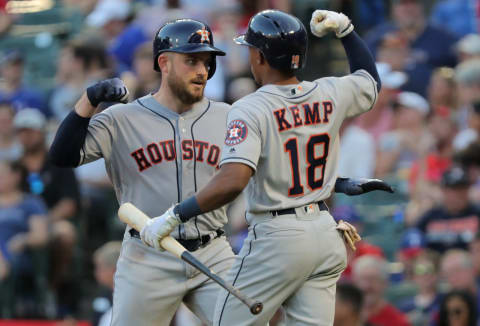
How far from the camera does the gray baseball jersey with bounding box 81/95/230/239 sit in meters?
5.82

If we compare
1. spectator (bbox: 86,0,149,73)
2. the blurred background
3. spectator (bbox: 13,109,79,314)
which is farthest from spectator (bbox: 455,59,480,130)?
spectator (bbox: 13,109,79,314)

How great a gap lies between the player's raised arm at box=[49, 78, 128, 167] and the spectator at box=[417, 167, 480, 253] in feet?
11.8

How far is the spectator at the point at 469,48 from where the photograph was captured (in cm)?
978

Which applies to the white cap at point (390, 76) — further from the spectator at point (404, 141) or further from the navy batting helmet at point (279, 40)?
the navy batting helmet at point (279, 40)

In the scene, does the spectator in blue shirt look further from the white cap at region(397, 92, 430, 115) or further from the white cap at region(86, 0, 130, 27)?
the white cap at region(397, 92, 430, 115)

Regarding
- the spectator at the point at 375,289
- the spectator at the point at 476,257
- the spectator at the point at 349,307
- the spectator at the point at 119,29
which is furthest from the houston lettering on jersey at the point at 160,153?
the spectator at the point at 119,29

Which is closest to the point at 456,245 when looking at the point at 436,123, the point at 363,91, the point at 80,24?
the point at 436,123

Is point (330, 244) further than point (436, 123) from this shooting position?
No

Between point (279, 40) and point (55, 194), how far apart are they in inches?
181

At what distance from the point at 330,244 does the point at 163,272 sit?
3.23 feet

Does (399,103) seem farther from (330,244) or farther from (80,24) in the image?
(330,244)

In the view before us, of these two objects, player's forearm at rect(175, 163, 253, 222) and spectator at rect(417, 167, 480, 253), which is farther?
spectator at rect(417, 167, 480, 253)

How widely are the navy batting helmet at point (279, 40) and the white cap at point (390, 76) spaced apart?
4.50 m

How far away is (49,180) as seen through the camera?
30.8 feet
